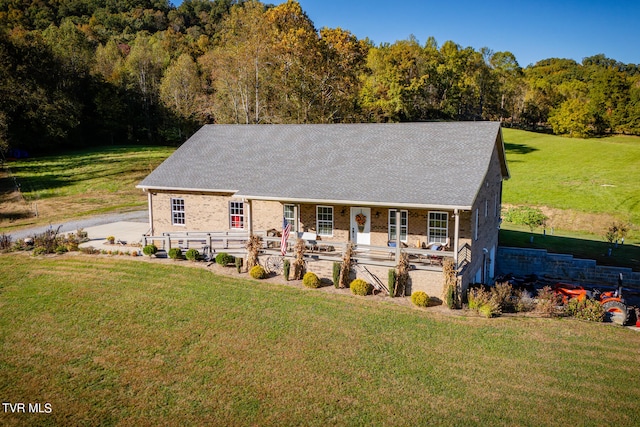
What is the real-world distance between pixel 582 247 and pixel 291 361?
23.0m

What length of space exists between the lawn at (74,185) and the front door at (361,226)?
2286 cm

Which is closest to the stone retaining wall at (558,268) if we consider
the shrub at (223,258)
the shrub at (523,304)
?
the shrub at (523,304)

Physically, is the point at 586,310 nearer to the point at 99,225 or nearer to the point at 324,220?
the point at 324,220

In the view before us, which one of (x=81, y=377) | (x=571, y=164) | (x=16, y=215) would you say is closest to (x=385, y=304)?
(x=81, y=377)

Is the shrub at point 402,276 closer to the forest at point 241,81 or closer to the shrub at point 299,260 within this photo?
the shrub at point 299,260

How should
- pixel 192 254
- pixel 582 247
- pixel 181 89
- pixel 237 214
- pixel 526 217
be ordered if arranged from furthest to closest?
pixel 181 89, pixel 526 217, pixel 582 247, pixel 237 214, pixel 192 254

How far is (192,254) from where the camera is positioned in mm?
22000

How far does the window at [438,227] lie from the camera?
19.0 meters

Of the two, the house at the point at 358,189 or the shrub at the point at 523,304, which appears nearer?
the shrub at the point at 523,304

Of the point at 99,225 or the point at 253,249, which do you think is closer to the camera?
the point at 253,249

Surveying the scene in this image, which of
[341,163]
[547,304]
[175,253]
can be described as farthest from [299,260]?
[547,304]

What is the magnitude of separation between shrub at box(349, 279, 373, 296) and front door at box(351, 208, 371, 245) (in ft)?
8.64

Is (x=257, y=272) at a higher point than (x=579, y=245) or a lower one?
higher

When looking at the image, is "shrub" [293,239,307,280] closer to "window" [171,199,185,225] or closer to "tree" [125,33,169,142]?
"window" [171,199,185,225]
